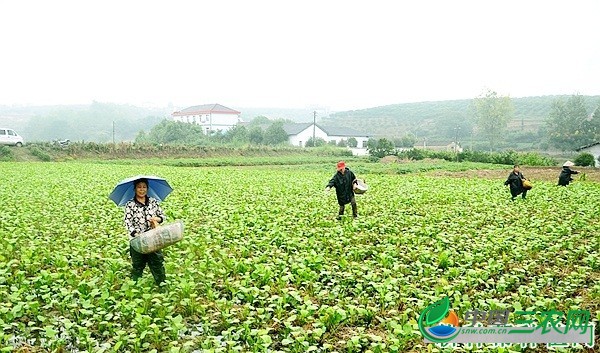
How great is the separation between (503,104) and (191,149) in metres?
65.0

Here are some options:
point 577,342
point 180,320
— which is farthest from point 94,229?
point 577,342

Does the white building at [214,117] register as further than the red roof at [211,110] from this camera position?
No

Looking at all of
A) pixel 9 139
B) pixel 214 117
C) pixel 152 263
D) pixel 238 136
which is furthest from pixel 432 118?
pixel 152 263

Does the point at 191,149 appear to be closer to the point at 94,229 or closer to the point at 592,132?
the point at 94,229

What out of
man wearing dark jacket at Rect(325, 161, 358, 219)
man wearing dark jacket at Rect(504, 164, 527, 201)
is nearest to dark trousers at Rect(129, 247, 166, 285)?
man wearing dark jacket at Rect(325, 161, 358, 219)

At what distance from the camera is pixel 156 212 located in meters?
7.90

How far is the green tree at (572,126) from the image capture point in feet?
252

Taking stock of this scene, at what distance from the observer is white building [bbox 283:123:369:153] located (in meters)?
87.5

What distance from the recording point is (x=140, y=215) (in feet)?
25.4

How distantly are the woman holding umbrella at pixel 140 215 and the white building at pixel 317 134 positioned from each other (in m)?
76.4

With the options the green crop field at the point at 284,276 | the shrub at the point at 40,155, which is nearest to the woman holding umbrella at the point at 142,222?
the green crop field at the point at 284,276

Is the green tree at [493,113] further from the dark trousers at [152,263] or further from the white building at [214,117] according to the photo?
the dark trousers at [152,263]

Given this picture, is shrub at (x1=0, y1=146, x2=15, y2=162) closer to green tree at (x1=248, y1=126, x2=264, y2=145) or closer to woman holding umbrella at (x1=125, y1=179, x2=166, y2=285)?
green tree at (x1=248, y1=126, x2=264, y2=145)

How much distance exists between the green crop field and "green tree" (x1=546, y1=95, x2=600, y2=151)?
232ft
